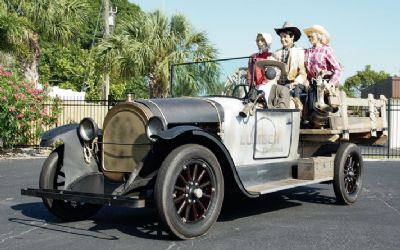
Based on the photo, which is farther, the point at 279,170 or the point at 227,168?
the point at 279,170

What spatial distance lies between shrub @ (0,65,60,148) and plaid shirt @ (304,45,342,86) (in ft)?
32.3

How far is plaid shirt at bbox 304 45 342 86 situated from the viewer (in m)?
7.52

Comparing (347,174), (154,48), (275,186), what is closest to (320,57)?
(347,174)

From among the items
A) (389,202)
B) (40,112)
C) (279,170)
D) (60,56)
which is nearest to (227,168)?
(279,170)

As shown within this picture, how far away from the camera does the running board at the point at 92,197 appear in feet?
15.6

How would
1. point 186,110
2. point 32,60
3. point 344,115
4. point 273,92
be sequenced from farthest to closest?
point 32,60
point 344,115
point 273,92
point 186,110

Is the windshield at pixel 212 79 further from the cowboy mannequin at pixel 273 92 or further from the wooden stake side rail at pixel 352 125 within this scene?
the wooden stake side rail at pixel 352 125

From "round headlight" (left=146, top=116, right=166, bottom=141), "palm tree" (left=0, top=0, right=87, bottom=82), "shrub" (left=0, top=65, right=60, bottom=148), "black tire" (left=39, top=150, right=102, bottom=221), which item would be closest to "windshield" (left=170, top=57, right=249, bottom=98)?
"round headlight" (left=146, top=116, right=166, bottom=141)

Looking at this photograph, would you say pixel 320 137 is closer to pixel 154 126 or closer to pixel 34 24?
pixel 154 126

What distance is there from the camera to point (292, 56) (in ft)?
24.7

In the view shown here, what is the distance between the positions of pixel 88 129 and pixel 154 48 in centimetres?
1297

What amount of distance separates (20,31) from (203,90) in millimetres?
11319

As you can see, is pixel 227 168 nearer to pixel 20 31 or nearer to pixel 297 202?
pixel 297 202

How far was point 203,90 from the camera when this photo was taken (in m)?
6.61
